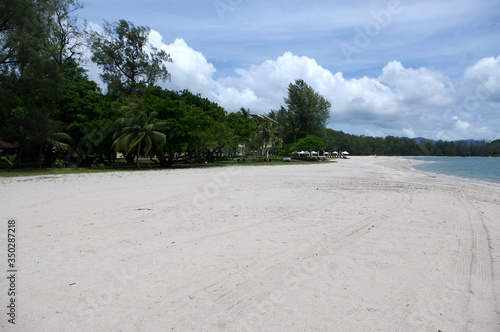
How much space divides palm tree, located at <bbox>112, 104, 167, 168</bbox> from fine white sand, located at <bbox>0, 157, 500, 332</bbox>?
1988 centimetres

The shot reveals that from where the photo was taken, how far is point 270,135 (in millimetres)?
47875

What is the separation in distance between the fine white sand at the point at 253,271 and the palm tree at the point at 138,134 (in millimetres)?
19884

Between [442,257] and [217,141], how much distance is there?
28.3 metres

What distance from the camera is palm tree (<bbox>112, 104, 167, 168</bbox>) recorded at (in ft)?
86.6

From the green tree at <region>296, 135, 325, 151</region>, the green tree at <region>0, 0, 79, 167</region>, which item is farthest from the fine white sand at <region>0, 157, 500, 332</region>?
the green tree at <region>296, 135, 325, 151</region>

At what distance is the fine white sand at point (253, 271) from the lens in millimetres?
2799

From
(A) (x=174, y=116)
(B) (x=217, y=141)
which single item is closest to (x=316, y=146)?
(B) (x=217, y=141)

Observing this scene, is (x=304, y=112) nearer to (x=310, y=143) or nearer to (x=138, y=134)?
(x=310, y=143)

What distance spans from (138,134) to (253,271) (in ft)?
83.3

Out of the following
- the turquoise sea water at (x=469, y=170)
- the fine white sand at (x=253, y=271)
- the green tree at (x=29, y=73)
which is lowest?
the turquoise sea water at (x=469, y=170)

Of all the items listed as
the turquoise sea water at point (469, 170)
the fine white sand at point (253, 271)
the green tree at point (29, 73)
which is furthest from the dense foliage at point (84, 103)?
the turquoise sea water at point (469, 170)

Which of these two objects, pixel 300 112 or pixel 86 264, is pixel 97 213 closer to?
pixel 86 264

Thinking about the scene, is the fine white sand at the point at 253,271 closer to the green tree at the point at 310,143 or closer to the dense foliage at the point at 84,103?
the dense foliage at the point at 84,103

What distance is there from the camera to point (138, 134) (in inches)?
1049
